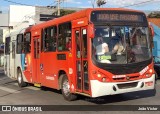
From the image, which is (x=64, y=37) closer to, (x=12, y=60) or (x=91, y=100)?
(x=91, y=100)

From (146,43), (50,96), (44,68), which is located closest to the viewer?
(146,43)

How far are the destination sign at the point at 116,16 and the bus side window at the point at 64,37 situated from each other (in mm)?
1575

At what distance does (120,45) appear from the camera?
1105 centimetres

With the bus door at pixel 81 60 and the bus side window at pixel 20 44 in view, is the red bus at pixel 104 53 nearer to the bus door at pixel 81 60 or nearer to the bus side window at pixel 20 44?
the bus door at pixel 81 60

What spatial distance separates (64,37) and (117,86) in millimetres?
2983

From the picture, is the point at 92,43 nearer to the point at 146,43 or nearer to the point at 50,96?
the point at 146,43

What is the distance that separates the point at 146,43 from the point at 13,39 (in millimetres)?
9834

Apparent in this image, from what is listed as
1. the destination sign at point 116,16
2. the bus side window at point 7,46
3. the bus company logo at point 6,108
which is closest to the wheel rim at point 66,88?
the bus company logo at point 6,108

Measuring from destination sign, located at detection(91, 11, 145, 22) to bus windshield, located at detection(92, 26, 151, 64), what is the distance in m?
0.26

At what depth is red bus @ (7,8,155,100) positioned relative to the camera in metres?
10.7

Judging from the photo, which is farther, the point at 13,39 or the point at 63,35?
the point at 13,39

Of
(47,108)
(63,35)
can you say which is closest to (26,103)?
(47,108)

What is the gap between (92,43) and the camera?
35.4ft

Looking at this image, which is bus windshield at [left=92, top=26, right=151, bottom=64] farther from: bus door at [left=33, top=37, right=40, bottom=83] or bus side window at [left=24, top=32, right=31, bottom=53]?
bus side window at [left=24, top=32, right=31, bottom=53]
